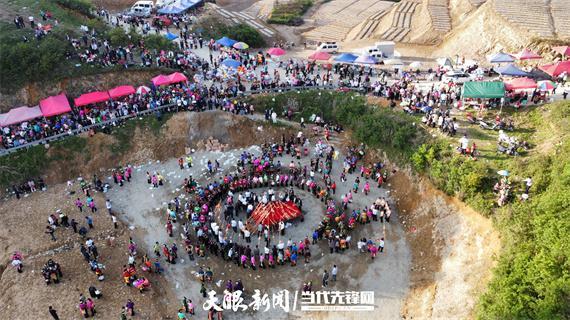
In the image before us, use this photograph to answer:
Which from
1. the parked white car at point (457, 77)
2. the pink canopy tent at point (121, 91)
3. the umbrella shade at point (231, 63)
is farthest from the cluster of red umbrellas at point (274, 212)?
the parked white car at point (457, 77)

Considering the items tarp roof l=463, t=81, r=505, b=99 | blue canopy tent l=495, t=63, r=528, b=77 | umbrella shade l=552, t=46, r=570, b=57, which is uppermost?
umbrella shade l=552, t=46, r=570, b=57

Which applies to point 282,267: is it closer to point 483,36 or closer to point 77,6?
point 483,36

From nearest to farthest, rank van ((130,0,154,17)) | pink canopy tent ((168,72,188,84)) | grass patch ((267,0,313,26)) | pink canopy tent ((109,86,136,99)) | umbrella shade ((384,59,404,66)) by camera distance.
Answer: pink canopy tent ((109,86,136,99)), pink canopy tent ((168,72,188,84)), umbrella shade ((384,59,404,66)), van ((130,0,154,17)), grass patch ((267,0,313,26))

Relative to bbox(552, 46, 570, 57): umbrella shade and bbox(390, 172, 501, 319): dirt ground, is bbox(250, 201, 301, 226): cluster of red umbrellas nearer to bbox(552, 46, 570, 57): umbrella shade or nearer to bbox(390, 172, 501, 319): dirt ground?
bbox(390, 172, 501, 319): dirt ground

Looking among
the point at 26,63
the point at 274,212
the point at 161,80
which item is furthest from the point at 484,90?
the point at 26,63

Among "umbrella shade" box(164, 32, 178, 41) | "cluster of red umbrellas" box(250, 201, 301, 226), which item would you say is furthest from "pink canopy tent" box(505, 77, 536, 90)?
"umbrella shade" box(164, 32, 178, 41)

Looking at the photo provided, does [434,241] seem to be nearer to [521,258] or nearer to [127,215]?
[521,258]

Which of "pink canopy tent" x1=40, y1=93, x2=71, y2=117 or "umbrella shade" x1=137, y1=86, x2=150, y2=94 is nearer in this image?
"pink canopy tent" x1=40, y1=93, x2=71, y2=117
